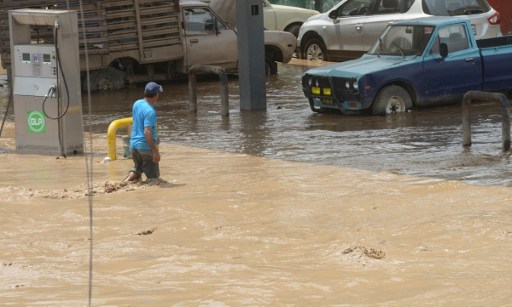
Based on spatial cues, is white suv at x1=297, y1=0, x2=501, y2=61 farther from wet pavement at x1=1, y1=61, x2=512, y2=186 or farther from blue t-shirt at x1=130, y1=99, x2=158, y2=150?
blue t-shirt at x1=130, y1=99, x2=158, y2=150

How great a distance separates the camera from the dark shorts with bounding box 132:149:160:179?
40.4 ft

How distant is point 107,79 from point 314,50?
17.6 ft

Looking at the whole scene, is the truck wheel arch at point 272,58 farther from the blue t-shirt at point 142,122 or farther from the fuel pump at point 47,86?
the blue t-shirt at point 142,122

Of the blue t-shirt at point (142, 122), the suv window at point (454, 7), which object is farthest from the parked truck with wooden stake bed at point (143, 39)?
→ the blue t-shirt at point (142, 122)

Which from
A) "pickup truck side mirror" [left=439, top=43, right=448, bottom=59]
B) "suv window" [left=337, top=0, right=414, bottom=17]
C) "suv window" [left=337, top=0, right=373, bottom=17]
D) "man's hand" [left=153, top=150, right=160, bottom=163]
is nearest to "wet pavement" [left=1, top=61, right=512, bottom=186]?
"pickup truck side mirror" [left=439, top=43, right=448, bottom=59]

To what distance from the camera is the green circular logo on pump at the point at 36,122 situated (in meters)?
15.0

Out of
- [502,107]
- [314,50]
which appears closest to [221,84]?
[502,107]

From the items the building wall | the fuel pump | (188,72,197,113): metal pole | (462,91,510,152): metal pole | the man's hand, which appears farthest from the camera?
the building wall

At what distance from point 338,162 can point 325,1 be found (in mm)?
18068

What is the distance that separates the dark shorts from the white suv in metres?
10.8

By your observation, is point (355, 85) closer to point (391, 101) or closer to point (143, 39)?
point (391, 101)

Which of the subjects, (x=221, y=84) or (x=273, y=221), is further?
(x=221, y=84)

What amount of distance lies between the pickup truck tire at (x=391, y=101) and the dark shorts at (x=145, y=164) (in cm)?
574

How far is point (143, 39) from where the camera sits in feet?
73.2
